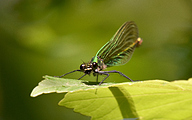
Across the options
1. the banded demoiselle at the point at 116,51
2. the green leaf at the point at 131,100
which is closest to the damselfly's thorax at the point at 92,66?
the banded demoiselle at the point at 116,51

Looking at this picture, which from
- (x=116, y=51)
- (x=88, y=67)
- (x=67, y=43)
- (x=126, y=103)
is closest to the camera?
(x=126, y=103)

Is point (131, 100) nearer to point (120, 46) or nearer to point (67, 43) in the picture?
point (120, 46)

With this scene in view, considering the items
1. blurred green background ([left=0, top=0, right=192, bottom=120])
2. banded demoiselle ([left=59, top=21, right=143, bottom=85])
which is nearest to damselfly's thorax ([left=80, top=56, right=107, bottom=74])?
banded demoiselle ([left=59, top=21, right=143, bottom=85])

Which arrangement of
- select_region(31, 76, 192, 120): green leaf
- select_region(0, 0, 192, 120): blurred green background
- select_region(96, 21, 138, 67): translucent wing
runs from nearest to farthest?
select_region(31, 76, 192, 120): green leaf, select_region(96, 21, 138, 67): translucent wing, select_region(0, 0, 192, 120): blurred green background

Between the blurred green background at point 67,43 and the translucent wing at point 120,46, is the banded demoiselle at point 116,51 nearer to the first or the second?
the translucent wing at point 120,46

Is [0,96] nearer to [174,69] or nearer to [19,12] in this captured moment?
[19,12]

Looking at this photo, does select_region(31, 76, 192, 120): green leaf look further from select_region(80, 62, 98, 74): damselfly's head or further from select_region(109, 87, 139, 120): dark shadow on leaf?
select_region(80, 62, 98, 74): damselfly's head

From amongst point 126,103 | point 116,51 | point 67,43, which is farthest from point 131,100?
point 67,43
